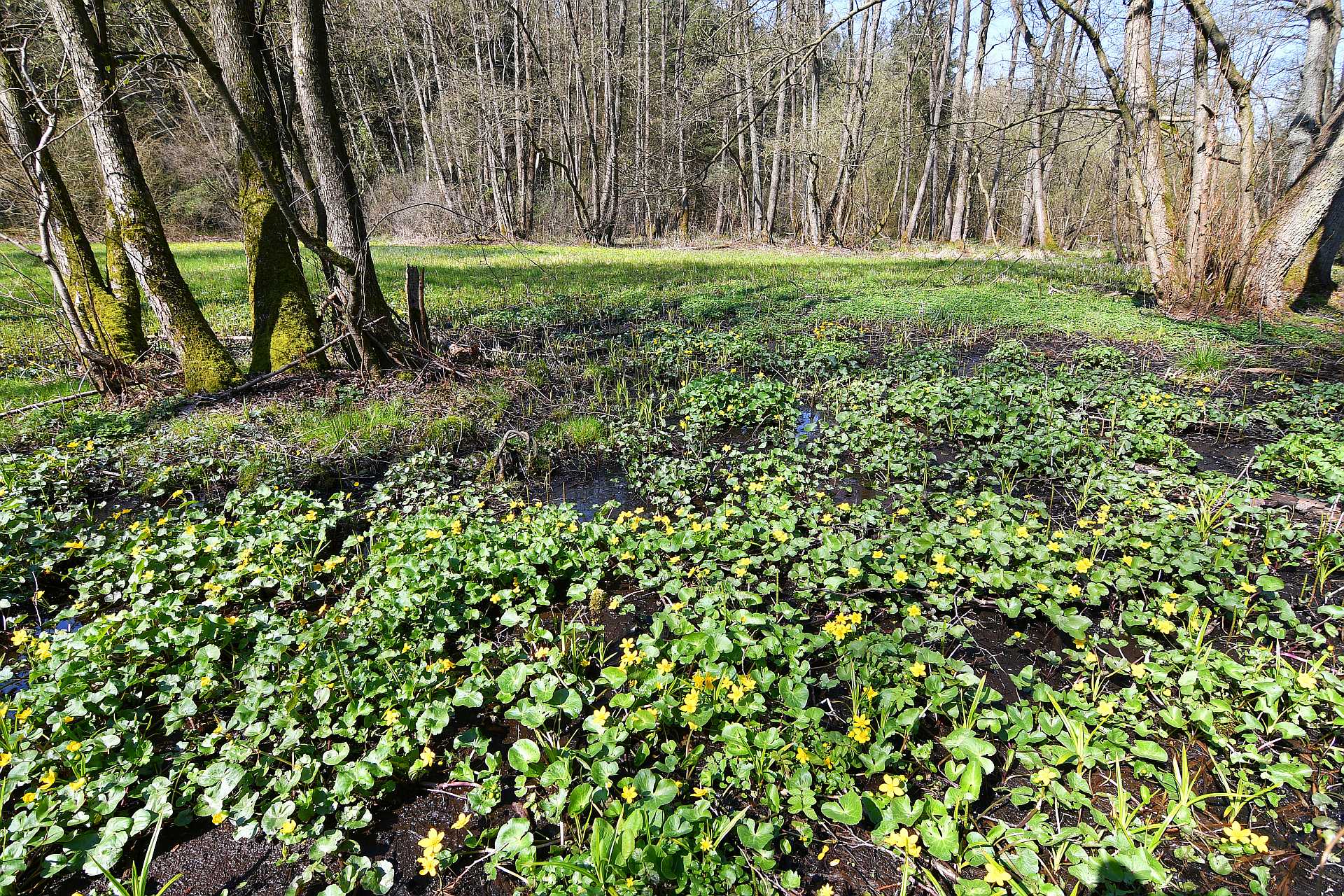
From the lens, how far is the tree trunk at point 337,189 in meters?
4.95

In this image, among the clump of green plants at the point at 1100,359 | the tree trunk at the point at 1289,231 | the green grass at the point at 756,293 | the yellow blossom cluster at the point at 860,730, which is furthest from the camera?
the tree trunk at the point at 1289,231

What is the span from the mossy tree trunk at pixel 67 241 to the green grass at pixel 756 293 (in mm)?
303

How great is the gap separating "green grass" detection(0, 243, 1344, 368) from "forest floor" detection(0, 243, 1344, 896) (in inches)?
79.4

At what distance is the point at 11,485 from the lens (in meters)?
3.70

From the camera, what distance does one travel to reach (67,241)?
4672 millimetres

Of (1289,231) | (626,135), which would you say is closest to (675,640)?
(1289,231)

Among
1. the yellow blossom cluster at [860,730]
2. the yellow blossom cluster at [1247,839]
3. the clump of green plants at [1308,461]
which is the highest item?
the clump of green plants at [1308,461]

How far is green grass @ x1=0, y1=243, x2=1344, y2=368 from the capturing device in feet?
23.9

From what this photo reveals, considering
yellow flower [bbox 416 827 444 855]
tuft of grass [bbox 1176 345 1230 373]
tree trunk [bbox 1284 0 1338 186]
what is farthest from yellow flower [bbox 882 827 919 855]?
tree trunk [bbox 1284 0 1338 186]

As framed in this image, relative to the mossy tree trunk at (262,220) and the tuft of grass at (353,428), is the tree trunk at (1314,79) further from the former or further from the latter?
the mossy tree trunk at (262,220)

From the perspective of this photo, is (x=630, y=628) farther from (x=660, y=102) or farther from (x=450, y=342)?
(x=660, y=102)

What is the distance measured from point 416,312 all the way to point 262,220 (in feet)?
4.39

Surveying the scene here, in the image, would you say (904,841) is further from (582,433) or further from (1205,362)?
(1205,362)

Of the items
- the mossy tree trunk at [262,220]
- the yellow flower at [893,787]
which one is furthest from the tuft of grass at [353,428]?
the yellow flower at [893,787]
